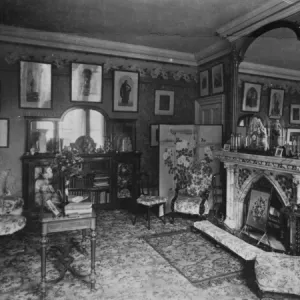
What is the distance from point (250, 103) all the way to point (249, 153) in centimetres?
105

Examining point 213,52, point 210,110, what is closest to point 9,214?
point 210,110

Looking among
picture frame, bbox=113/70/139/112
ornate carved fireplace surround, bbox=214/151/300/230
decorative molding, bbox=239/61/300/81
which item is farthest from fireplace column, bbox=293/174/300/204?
picture frame, bbox=113/70/139/112

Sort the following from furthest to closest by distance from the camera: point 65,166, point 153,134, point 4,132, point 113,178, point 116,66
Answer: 1. point 153,134
2. point 116,66
3. point 113,178
4. point 4,132
5. point 65,166

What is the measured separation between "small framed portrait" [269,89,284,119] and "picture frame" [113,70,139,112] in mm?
3489

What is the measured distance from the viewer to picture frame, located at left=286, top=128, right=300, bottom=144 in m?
4.16

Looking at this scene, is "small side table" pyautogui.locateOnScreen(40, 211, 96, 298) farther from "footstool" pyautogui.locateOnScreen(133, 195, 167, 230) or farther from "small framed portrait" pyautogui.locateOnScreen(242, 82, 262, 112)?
"small framed portrait" pyautogui.locateOnScreen(242, 82, 262, 112)

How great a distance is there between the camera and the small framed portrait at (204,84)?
738 cm

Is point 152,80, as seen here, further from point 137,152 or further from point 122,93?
point 137,152

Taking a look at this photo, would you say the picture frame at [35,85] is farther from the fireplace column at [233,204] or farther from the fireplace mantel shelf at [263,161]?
the fireplace column at [233,204]

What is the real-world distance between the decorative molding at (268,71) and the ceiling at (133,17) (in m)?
0.93

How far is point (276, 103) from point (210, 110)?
2.79 meters

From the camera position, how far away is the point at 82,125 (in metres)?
6.90

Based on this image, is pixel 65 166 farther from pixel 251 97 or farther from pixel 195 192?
pixel 251 97

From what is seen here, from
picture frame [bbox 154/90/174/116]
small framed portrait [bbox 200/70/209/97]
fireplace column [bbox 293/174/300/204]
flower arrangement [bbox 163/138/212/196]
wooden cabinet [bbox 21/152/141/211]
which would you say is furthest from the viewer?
picture frame [bbox 154/90/174/116]
